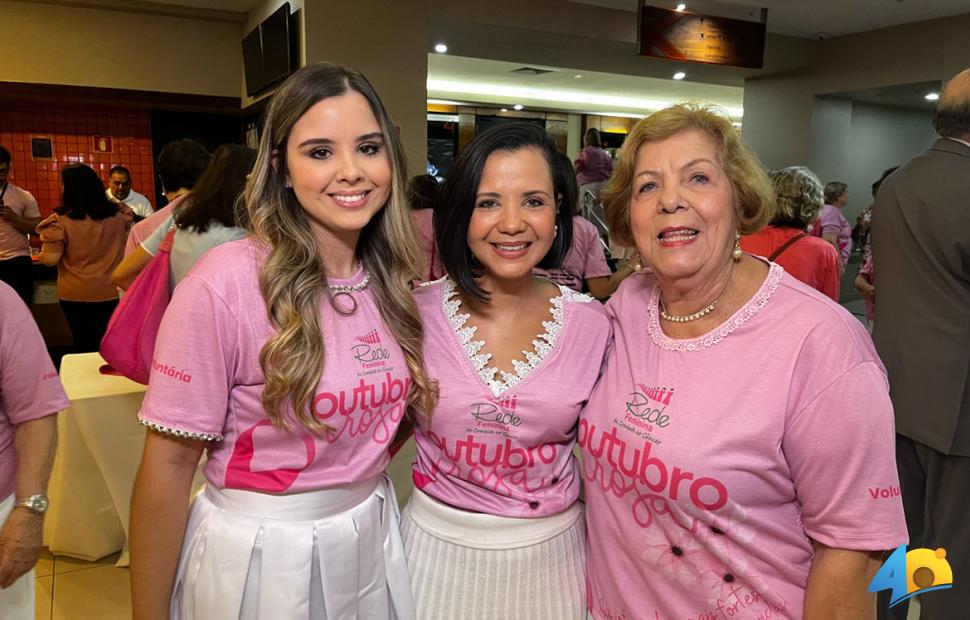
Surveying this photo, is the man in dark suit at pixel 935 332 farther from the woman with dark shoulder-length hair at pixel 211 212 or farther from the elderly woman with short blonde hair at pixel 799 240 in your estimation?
the woman with dark shoulder-length hair at pixel 211 212

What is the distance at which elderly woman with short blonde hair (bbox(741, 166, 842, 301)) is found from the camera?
3029 millimetres

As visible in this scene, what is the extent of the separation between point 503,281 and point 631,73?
782 cm

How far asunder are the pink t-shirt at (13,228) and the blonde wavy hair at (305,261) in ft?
16.5

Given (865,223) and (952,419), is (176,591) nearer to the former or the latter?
(952,419)

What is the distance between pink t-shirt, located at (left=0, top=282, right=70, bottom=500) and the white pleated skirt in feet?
2.92

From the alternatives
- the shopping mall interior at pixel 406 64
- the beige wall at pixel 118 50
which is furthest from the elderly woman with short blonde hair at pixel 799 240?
the beige wall at pixel 118 50

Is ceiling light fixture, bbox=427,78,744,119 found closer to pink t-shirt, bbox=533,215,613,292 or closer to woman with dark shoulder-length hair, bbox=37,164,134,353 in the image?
woman with dark shoulder-length hair, bbox=37,164,134,353

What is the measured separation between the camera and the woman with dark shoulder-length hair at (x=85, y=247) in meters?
4.52

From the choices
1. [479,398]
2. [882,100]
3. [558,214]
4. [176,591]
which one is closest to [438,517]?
[479,398]

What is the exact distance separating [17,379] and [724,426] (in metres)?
1.45

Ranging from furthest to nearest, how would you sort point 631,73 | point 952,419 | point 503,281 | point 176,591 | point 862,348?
point 631,73
point 952,419
point 503,281
point 176,591
point 862,348

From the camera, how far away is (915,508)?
227cm

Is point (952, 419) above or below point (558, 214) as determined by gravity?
below

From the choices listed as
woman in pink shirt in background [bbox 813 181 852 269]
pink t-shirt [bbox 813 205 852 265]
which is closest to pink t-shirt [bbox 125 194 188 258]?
woman in pink shirt in background [bbox 813 181 852 269]
